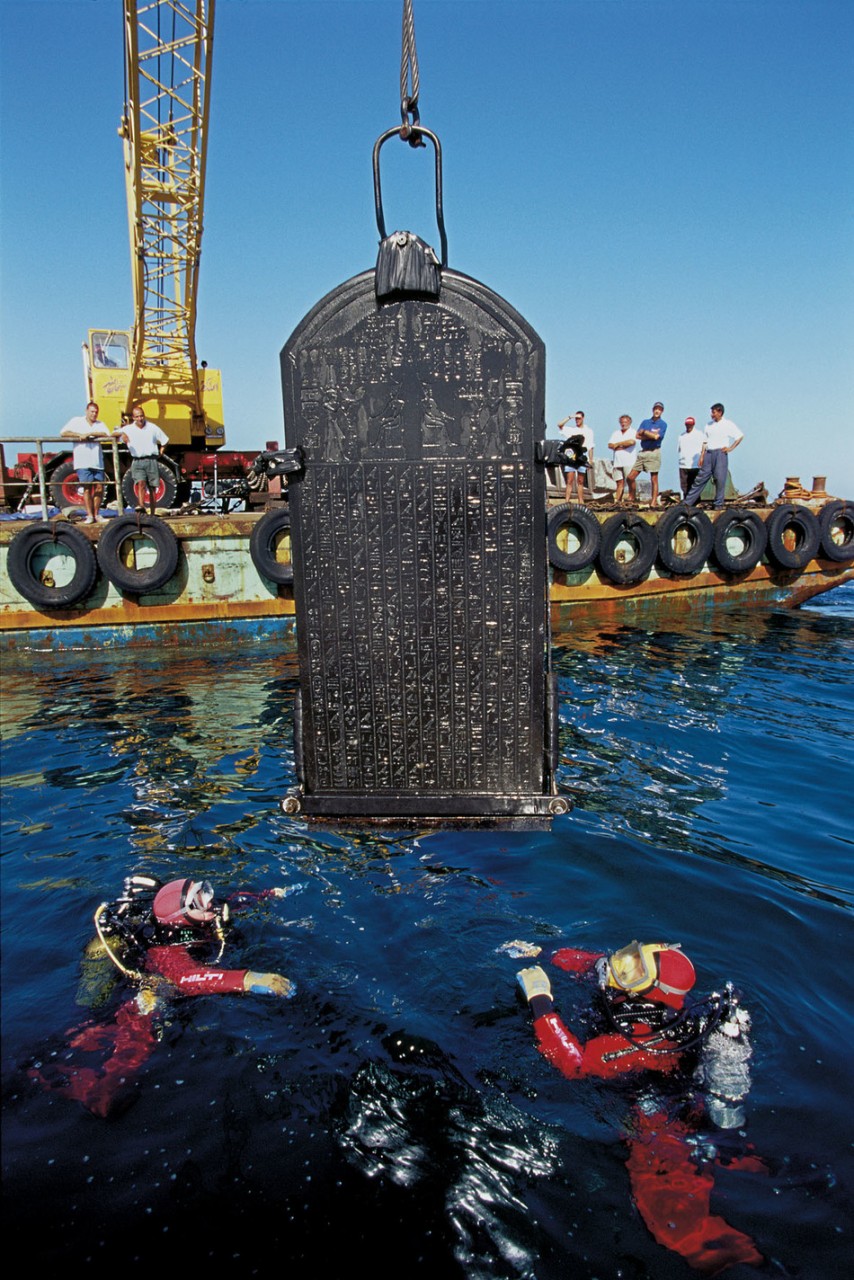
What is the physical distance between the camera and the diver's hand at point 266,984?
4.45m

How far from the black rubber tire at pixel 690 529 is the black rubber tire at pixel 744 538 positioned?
25 cm

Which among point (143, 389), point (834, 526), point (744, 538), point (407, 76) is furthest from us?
point (143, 389)

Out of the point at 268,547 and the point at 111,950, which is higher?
the point at 268,547

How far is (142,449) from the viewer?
46.7 feet

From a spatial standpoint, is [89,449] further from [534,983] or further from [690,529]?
[534,983]

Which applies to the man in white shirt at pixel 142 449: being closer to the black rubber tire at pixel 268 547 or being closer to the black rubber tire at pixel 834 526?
the black rubber tire at pixel 268 547

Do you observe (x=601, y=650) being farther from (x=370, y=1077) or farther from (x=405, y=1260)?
(x=405, y=1260)

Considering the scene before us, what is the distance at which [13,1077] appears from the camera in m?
4.01

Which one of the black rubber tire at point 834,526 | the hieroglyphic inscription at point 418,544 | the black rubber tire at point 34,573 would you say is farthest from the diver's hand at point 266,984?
the black rubber tire at point 834,526

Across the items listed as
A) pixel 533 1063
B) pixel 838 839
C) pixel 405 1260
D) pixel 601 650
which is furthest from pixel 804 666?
pixel 405 1260

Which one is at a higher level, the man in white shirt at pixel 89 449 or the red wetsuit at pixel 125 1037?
the man in white shirt at pixel 89 449

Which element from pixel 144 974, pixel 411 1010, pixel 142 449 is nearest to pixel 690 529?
pixel 142 449

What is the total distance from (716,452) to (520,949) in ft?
42.9

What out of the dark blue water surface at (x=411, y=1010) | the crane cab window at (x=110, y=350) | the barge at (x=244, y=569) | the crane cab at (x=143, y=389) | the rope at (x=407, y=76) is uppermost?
the crane cab window at (x=110, y=350)
